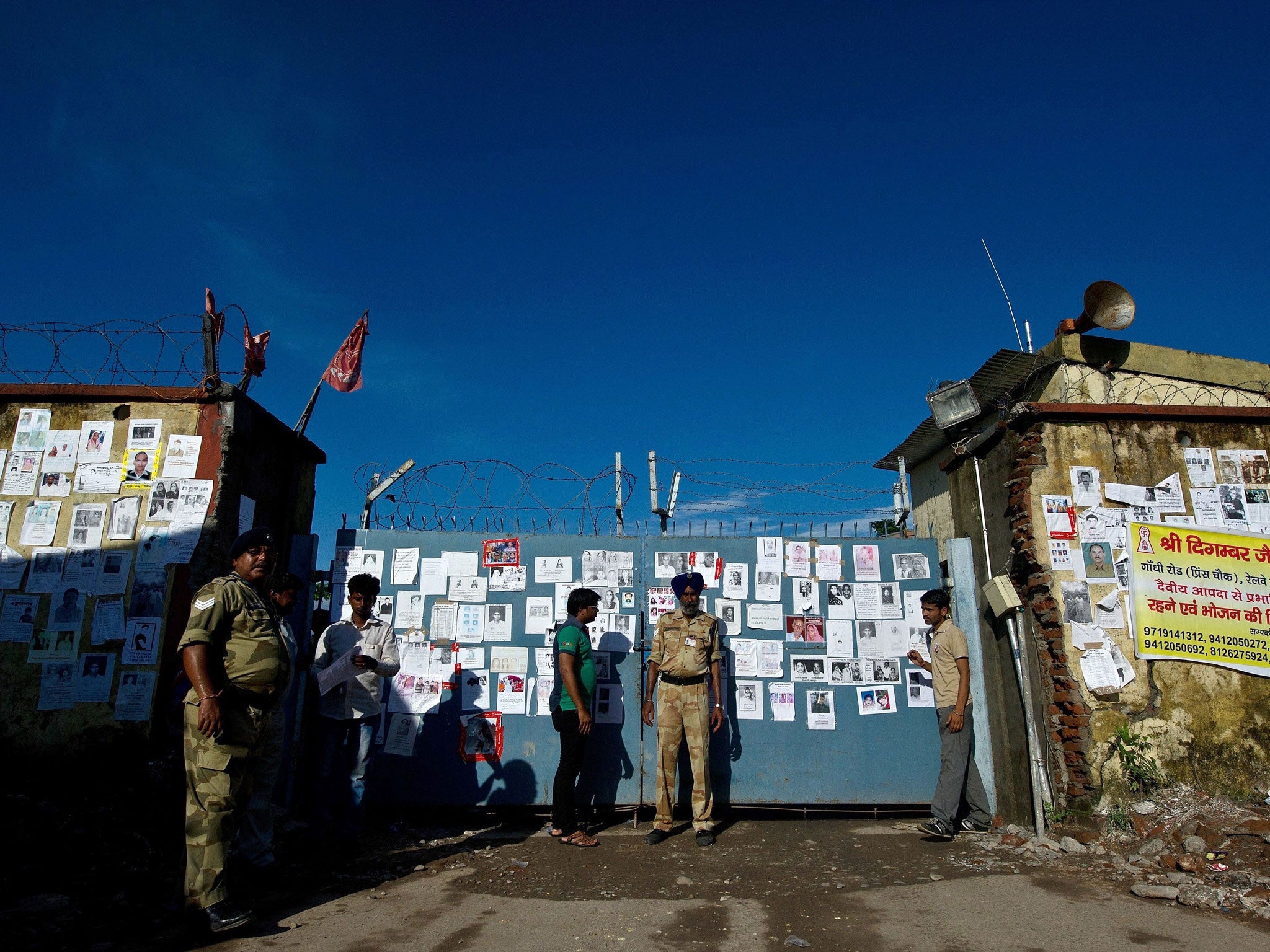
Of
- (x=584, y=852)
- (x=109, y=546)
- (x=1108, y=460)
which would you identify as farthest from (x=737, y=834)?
(x=109, y=546)

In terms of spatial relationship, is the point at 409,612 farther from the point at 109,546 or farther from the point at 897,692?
the point at 897,692

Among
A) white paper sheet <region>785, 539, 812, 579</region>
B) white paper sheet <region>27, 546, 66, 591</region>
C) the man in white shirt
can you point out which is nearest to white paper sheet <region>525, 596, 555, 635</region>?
the man in white shirt

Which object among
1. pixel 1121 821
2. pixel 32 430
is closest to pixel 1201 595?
pixel 1121 821

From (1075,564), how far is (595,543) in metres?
3.49

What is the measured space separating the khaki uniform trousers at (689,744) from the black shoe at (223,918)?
266cm

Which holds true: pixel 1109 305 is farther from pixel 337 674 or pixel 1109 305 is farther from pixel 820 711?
pixel 337 674

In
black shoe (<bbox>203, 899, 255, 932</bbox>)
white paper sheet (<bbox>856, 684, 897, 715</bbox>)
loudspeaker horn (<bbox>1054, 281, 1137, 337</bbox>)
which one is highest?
loudspeaker horn (<bbox>1054, 281, 1137, 337</bbox>)

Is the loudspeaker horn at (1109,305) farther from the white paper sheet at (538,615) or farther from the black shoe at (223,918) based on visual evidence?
the black shoe at (223,918)

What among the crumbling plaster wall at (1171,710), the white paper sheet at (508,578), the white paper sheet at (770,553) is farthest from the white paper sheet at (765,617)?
the crumbling plaster wall at (1171,710)

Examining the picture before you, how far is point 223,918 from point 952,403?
5.73m

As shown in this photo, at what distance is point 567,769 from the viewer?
4988 mm

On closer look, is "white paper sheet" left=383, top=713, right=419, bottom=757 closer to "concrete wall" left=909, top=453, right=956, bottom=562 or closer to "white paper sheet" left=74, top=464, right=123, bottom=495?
"white paper sheet" left=74, top=464, right=123, bottom=495

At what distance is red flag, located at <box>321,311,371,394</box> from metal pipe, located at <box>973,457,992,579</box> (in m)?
5.29

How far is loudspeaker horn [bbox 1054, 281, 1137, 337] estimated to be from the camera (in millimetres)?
9430
